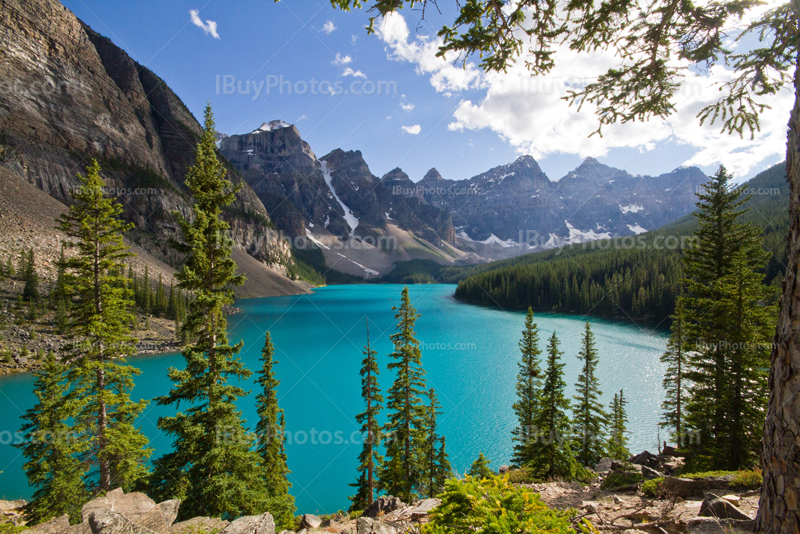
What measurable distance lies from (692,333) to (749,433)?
10.7 feet

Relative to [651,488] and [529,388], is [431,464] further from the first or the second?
[651,488]

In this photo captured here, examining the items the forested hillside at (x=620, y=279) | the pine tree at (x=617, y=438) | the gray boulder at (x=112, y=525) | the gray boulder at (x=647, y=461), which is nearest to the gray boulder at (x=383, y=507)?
the gray boulder at (x=112, y=525)

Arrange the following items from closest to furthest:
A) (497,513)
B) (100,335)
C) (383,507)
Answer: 1. (497,513)
2. (383,507)
3. (100,335)

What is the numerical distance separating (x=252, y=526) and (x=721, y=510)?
284 inches

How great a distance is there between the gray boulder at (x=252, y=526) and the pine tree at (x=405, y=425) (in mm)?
8457

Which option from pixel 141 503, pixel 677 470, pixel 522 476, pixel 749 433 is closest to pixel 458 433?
pixel 522 476

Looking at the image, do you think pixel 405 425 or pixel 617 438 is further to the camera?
pixel 617 438

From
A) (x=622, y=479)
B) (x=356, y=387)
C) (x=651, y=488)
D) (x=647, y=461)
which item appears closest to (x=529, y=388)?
(x=647, y=461)

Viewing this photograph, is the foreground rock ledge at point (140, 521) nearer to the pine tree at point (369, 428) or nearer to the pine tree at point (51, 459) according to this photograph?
the pine tree at point (51, 459)

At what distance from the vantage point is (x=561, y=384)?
51.5 feet

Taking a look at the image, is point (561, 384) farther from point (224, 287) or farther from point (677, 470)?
point (224, 287)

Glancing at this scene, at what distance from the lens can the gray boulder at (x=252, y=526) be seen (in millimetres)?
5641

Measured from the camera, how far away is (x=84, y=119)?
8906 centimetres

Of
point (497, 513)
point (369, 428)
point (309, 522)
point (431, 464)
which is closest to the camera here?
point (497, 513)
